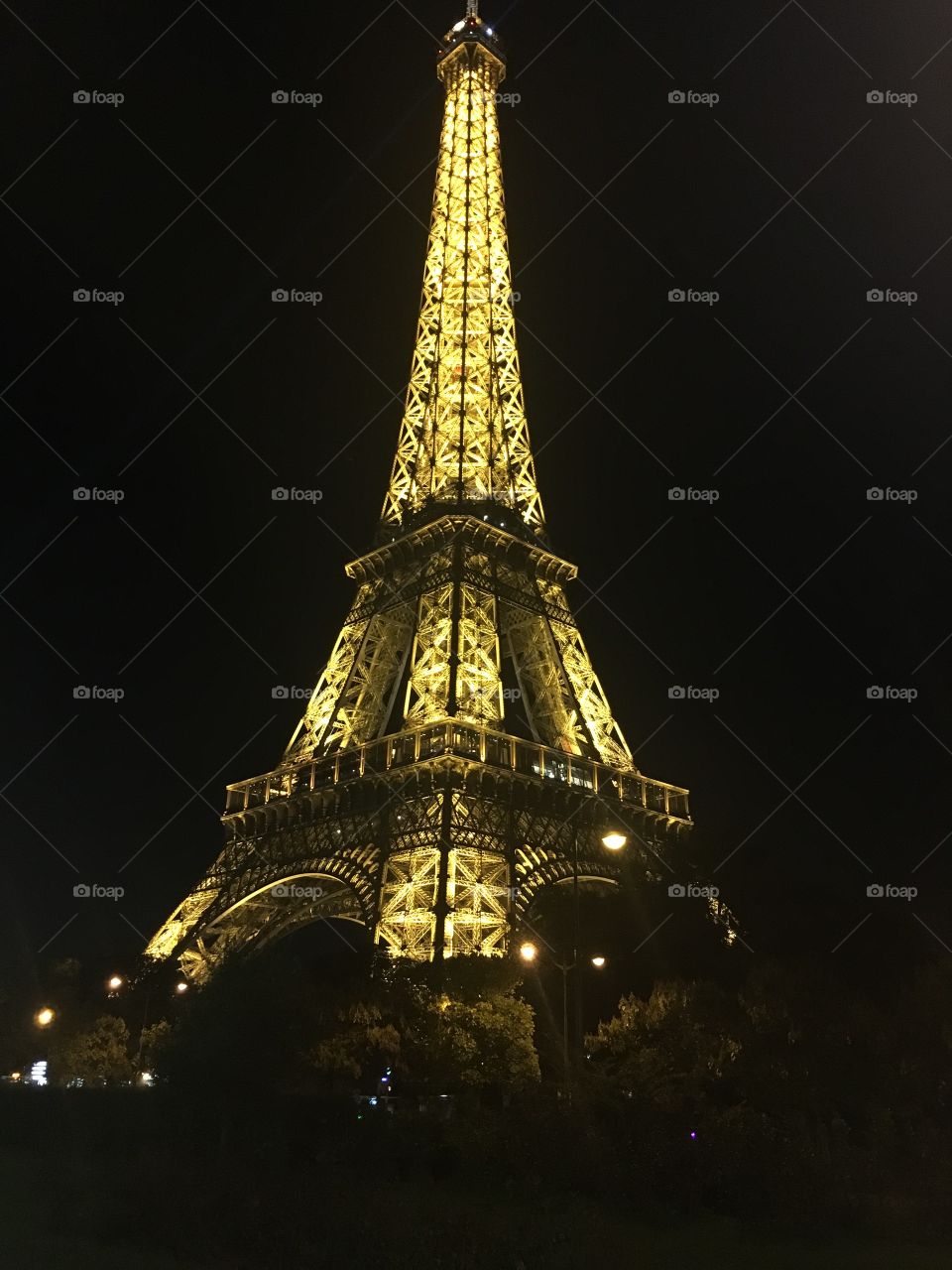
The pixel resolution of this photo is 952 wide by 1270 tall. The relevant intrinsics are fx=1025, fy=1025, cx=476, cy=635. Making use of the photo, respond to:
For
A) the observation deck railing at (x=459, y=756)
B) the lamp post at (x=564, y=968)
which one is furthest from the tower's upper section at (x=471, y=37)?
the lamp post at (x=564, y=968)

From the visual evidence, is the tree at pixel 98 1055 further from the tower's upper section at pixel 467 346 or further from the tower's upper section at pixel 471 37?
the tower's upper section at pixel 471 37

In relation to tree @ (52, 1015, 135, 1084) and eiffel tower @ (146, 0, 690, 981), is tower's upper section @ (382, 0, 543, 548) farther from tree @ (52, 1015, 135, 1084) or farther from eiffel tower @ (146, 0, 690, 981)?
tree @ (52, 1015, 135, 1084)

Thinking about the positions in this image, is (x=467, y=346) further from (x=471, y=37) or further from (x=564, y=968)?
(x=564, y=968)

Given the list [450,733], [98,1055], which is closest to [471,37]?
[450,733]

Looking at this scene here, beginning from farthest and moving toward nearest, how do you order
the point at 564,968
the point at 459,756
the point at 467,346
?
the point at 467,346 < the point at 459,756 < the point at 564,968

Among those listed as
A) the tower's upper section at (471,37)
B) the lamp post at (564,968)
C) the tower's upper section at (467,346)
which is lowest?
the lamp post at (564,968)

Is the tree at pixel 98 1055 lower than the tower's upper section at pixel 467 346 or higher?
lower

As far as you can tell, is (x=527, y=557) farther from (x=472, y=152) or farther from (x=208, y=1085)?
(x=208, y=1085)
